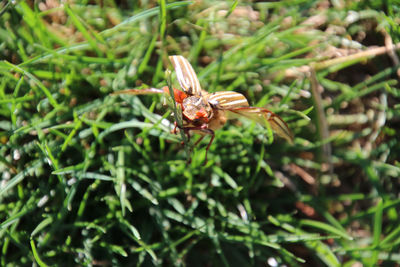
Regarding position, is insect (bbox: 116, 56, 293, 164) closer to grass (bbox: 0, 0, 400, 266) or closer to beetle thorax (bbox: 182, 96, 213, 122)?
beetle thorax (bbox: 182, 96, 213, 122)

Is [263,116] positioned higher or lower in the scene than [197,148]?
higher

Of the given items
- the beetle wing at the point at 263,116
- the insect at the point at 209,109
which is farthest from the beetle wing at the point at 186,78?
the beetle wing at the point at 263,116

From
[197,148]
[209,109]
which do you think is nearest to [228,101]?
[209,109]

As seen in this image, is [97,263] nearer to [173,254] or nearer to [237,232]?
[173,254]

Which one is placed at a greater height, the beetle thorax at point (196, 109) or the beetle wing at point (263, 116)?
the beetle thorax at point (196, 109)

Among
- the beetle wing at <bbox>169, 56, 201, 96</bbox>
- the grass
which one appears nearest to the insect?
the beetle wing at <bbox>169, 56, 201, 96</bbox>

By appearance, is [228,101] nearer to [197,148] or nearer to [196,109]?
[196,109]

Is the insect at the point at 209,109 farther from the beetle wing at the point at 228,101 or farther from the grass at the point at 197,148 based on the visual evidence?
the grass at the point at 197,148

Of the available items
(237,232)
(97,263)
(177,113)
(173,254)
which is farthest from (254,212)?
(177,113)
